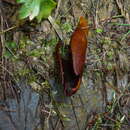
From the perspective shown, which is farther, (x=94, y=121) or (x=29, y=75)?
(x=94, y=121)

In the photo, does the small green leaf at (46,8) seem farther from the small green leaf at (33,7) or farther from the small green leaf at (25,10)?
the small green leaf at (25,10)

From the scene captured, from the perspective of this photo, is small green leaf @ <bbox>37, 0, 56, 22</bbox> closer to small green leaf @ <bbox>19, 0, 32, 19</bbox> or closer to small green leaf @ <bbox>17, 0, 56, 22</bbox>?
small green leaf @ <bbox>17, 0, 56, 22</bbox>

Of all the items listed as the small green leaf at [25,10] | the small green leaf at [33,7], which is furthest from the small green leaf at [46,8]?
the small green leaf at [25,10]

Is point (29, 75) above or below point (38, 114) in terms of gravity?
above

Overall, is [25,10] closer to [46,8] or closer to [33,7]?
[33,7]

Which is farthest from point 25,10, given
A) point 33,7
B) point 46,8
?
point 46,8

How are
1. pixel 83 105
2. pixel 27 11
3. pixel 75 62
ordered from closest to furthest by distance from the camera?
pixel 27 11
pixel 75 62
pixel 83 105

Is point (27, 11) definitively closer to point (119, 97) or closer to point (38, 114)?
point (38, 114)

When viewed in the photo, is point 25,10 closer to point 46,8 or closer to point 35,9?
point 35,9

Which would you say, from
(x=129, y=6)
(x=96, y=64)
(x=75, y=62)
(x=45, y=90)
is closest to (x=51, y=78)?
(x=45, y=90)

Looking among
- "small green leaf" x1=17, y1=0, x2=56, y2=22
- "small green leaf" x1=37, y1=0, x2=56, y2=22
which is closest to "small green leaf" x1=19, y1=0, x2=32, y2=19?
"small green leaf" x1=17, y1=0, x2=56, y2=22

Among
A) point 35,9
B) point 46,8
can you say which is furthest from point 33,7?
point 46,8
